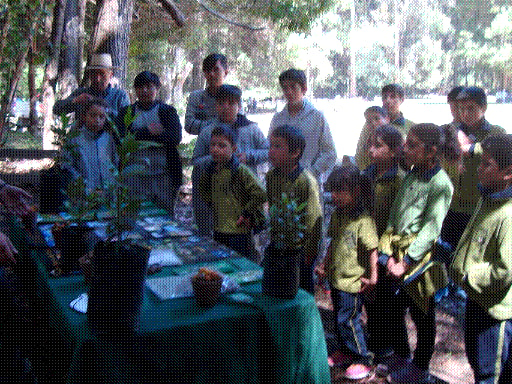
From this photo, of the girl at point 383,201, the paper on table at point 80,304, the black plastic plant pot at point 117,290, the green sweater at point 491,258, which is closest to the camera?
the black plastic plant pot at point 117,290

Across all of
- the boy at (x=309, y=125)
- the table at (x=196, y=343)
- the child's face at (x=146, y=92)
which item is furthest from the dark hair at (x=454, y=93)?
the table at (x=196, y=343)

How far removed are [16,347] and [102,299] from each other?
841mm

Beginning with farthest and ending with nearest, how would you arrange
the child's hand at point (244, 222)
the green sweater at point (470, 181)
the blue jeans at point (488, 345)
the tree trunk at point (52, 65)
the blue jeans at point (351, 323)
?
the tree trunk at point (52, 65) → the green sweater at point (470, 181) → the child's hand at point (244, 222) → the blue jeans at point (351, 323) → the blue jeans at point (488, 345)

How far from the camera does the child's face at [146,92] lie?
4.15 metres

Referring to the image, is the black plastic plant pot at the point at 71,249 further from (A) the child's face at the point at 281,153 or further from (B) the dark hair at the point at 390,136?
(B) the dark hair at the point at 390,136

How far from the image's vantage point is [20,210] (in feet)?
9.60

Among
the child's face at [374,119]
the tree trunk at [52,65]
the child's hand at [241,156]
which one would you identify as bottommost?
the child's hand at [241,156]

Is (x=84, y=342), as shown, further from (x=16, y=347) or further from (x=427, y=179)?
(x=427, y=179)

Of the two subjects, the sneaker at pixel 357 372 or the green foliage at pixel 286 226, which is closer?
the green foliage at pixel 286 226

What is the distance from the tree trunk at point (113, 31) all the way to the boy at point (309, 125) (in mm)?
3703

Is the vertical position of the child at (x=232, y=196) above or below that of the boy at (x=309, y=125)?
below

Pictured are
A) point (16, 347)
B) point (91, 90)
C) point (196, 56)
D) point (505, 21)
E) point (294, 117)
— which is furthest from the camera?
point (196, 56)

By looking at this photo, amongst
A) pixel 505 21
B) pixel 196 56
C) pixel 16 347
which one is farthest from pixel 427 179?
pixel 196 56

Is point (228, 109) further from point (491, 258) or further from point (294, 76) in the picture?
point (491, 258)
